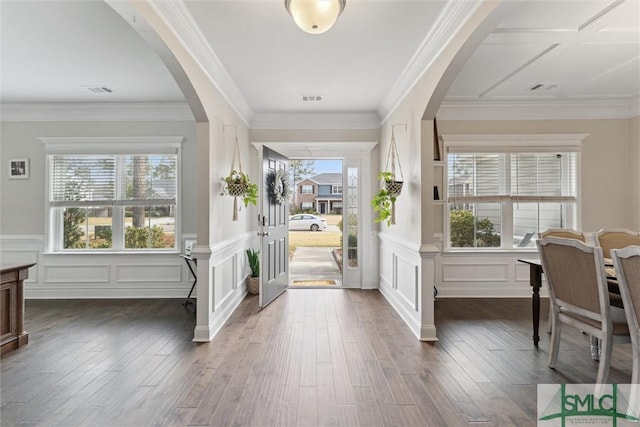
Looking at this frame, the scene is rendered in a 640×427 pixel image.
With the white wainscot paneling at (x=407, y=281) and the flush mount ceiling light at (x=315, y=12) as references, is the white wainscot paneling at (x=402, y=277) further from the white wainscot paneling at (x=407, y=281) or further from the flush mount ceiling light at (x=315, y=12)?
the flush mount ceiling light at (x=315, y=12)

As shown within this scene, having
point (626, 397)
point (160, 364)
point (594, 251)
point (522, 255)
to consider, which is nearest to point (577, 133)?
point (522, 255)

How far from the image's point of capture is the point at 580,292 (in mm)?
2348

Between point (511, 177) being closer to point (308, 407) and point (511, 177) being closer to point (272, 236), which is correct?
point (272, 236)

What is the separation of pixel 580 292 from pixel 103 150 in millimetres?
5541

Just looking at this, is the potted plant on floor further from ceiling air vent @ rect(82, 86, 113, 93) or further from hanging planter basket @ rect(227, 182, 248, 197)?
ceiling air vent @ rect(82, 86, 113, 93)

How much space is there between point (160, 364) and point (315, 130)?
11.8ft

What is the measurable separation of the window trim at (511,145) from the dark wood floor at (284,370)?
1613 mm

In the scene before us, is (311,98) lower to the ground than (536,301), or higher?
higher

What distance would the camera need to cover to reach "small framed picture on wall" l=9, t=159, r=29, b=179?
15.4 ft

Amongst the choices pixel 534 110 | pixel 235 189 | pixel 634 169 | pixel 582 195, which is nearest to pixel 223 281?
pixel 235 189

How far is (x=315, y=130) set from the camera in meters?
5.07

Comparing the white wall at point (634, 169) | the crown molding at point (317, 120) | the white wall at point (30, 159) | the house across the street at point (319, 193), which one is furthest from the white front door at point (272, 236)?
the house across the street at point (319, 193)

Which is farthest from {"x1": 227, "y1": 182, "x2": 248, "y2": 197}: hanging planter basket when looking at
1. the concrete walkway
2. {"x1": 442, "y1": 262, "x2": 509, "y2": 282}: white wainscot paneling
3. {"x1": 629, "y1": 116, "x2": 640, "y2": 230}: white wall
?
{"x1": 629, "y1": 116, "x2": 640, "y2": 230}: white wall

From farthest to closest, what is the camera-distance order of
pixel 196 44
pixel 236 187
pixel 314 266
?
pixel 314 266 < pixel 236 187 < pixel 196 44
